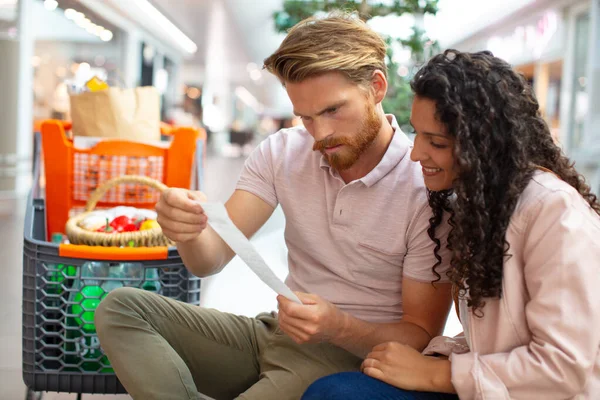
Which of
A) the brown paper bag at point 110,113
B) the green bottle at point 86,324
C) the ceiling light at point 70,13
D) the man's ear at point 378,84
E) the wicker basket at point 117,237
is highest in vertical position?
the ceiling light at point 70,13

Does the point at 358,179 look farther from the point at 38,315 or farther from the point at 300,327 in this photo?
the point at 38,315

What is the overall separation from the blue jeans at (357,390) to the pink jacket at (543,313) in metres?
0.12

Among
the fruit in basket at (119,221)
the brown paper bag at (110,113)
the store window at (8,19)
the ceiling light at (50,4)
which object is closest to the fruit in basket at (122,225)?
the fruit in basket at (119,221)

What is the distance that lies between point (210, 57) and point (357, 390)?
76.8 feet

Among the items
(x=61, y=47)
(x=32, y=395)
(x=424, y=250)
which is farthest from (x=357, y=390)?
(x=61, y=47)

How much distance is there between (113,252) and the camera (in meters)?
2.06

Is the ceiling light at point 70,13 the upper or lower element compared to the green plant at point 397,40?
upper

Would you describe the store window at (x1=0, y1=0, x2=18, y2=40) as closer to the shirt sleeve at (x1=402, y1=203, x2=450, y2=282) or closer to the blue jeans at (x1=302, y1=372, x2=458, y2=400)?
the shirt sleeve at (x1=402, y1=203, x2=450, y2=282)

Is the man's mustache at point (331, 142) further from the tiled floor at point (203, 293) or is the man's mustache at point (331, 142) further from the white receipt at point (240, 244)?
the tiled floor at point (203, 293)

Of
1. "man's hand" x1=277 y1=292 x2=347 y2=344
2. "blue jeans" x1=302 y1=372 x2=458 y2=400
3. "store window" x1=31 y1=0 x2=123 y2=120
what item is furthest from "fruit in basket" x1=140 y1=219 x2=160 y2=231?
"store window" x1=31 y1=0 x2=123 y2=120

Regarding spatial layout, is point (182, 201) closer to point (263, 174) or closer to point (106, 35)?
point (263, 174)

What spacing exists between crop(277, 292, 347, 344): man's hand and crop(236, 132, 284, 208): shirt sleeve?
1.54ft

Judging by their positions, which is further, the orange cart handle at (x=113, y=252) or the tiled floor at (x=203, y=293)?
the tiled floor at (x=203, y=293)

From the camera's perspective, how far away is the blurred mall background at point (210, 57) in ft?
14.4
